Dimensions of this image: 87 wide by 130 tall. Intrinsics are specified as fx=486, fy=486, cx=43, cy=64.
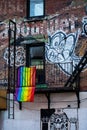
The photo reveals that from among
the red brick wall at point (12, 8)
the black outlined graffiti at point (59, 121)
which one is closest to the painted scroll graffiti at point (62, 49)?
the black outlined graffiti at point (59, 121)

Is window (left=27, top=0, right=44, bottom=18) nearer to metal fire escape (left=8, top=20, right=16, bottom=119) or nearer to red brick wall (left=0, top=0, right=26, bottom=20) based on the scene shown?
red brick wall (left=0, top=0, right=26, bottom=20)

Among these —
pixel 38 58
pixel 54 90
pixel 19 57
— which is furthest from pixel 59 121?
pixel 19 57

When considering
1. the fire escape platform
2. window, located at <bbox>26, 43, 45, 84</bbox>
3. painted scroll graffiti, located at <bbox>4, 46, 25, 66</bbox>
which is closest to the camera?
the fire escape platform

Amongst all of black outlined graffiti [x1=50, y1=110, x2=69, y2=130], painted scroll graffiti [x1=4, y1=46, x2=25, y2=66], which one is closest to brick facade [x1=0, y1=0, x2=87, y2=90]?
painted scroll graffiti [x1=4, y1=46, x2=25, y2=66]

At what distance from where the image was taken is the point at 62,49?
72.0 feet

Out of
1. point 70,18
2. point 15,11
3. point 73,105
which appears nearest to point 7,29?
point 15,11

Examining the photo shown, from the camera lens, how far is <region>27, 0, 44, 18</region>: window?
22.9 meters

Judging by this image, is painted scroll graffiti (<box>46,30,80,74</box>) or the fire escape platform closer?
the fire escape platform

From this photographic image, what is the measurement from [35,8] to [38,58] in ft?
7.99

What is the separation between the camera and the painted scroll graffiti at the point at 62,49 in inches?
853

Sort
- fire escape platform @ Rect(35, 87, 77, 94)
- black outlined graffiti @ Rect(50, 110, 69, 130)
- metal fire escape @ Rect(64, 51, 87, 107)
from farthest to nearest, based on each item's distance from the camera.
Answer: black outlined graffiti @ Rect(50, 110, 69, 130) < metal fire escape @ Rect(64, 51, 87, 107) < fire escape platform @ Rect(35, 87, 77, 94)

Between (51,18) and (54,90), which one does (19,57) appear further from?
(54,90)

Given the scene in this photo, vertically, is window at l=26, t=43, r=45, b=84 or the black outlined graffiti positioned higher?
window at l=26, t=43, r=45, b=84

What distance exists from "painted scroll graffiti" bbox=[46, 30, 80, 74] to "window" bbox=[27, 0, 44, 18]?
147 cm
